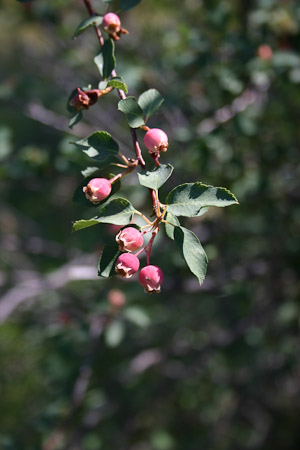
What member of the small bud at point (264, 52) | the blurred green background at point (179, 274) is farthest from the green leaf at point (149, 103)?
the small bud at point (264, 52)

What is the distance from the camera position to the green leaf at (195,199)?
0.63 meters

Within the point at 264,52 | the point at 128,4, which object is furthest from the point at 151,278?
the point at 264,52

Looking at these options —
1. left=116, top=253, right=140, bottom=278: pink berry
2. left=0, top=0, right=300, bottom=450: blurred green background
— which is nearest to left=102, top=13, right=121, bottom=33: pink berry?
left=116, top=253, right=140, bottom=278: pink berry

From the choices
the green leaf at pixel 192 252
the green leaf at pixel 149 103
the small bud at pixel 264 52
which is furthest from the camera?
the small bud at pixel 264 52

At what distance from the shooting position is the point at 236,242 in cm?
179

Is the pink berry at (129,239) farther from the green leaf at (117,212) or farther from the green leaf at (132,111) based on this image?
the green leaf at (132,111)

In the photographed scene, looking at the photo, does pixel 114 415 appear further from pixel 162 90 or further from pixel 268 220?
pixel 162 90

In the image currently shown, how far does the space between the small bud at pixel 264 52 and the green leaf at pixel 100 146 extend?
2.65ft

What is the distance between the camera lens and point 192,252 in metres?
0.63

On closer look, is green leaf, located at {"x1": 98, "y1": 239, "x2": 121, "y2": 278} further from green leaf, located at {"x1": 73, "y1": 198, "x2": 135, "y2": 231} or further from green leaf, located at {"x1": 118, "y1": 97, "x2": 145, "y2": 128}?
green leaf, located at {"x1": 118, "y1": 97, "x2": 145, "y2": 128}

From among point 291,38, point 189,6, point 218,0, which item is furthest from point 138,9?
point 291,38

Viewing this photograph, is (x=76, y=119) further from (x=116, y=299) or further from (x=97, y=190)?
(x=116, y=299)

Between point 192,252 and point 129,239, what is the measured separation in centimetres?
9

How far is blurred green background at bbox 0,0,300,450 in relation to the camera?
1463 millimetres
